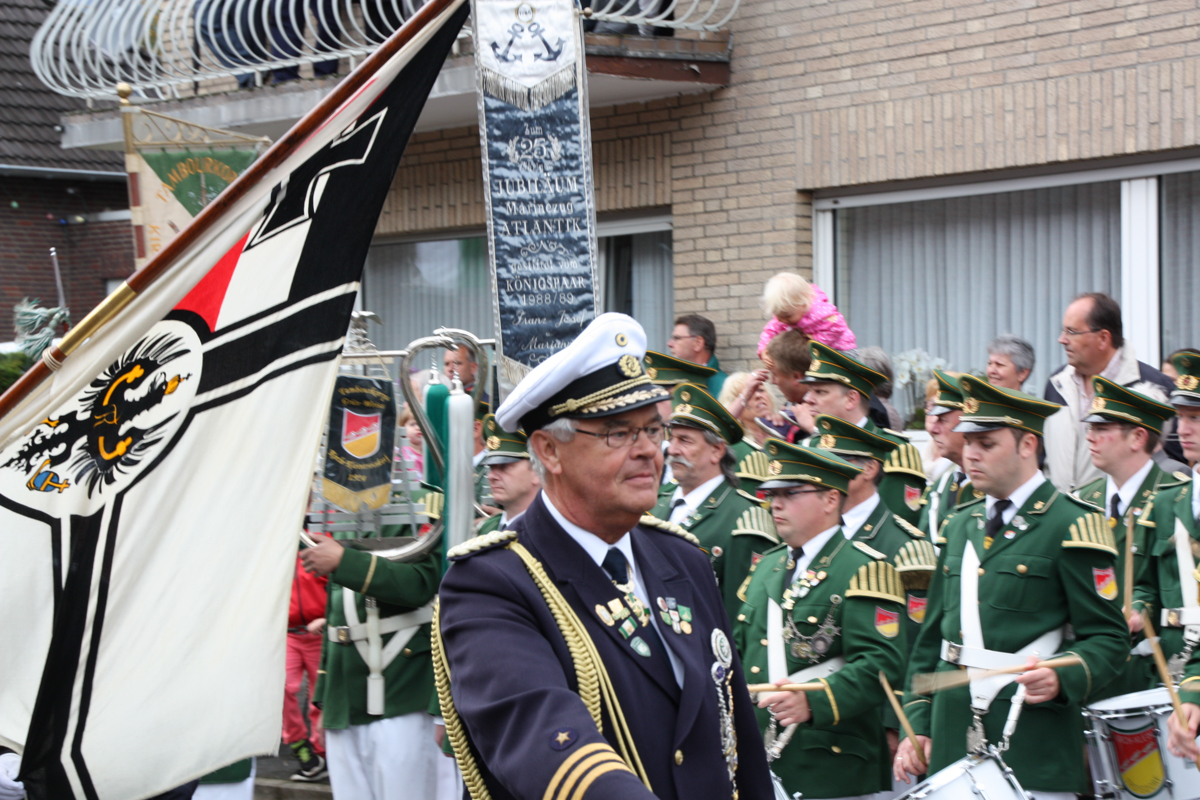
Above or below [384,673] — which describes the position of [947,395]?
above

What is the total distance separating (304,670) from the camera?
7.66m

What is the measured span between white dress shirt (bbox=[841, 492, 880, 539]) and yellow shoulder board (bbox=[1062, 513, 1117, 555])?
1.01m

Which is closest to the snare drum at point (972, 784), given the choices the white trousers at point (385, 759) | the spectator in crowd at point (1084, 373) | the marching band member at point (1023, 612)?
the marching band member at point (1023, 612)

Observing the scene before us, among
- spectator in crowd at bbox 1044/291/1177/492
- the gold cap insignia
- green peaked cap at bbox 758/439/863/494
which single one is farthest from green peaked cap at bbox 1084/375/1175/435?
the gold cap insignia

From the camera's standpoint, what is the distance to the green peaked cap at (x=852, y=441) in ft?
17.9

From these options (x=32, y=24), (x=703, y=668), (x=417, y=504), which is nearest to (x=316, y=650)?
(x=417, y=504)

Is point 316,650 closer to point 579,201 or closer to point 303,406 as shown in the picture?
point 579,201

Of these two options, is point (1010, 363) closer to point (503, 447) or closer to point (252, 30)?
point (503, 447)

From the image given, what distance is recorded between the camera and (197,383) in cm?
351

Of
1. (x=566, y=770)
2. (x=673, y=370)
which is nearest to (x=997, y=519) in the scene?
(x=673, y=370)

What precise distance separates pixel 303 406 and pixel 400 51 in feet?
3.32

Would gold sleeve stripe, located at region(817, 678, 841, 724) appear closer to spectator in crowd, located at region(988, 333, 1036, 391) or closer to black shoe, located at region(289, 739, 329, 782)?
spectator in crowd, located at region(988, 333, 1036, 391)

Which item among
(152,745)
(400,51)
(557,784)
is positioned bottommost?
(152,745)

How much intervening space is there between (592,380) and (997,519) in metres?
2.59
